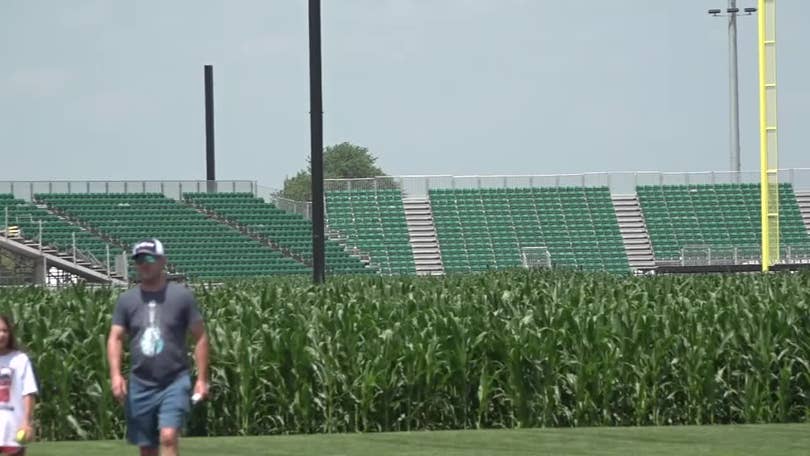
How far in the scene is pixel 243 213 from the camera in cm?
6391

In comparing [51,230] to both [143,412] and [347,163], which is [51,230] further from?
[347,163]

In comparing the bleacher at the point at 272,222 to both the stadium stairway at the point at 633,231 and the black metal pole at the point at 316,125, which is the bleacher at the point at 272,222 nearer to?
Result: the stadium stairway at the point at 633,231

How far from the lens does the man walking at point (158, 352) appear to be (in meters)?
10.0

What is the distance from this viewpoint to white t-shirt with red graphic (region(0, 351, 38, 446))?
31.9ft

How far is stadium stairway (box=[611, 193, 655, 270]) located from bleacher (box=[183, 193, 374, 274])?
39.3 feet

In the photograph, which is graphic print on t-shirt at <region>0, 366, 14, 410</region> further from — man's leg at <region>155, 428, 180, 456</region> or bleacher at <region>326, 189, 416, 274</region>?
bleacher at <region>326, 189, 416, 274</region>

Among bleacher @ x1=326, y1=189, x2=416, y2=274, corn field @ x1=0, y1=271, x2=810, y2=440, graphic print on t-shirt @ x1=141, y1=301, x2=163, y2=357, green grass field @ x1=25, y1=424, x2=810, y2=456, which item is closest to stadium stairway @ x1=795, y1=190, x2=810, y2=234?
bleacher @ x1=326, y1=189, x2=416, y2=274

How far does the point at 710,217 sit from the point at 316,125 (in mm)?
43532

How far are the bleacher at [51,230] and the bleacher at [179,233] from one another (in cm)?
126

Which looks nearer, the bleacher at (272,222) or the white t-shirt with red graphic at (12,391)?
the white t-shirt with red graphic at (12,391)

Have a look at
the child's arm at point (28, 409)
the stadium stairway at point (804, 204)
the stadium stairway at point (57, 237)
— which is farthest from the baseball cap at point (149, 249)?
the stadium stairway at point (804, 204)

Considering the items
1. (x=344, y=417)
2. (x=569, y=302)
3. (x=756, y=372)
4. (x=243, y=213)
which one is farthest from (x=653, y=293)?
(x=243, y=213)

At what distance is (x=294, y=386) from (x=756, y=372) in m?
5.07

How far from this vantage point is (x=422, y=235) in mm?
68000
